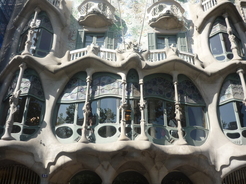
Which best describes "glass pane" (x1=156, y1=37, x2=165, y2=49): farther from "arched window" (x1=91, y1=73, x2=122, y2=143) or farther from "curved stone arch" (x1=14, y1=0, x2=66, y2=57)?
"curved stone arch" (x1=14, y1=0, x2=66, y2=57)

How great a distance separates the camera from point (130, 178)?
37.7 feet

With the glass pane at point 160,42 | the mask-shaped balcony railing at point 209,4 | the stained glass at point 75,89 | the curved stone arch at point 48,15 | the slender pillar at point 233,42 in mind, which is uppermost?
the mask-shaped balcony railing at point 209,4

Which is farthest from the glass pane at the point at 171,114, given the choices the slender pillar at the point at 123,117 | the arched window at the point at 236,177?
the arched window at the point at 236,177

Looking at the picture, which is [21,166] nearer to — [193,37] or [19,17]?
[19,17]

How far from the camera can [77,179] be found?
11.5 m

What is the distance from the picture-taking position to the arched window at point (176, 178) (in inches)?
458

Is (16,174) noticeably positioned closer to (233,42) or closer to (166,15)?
(166,15)

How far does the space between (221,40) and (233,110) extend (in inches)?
157

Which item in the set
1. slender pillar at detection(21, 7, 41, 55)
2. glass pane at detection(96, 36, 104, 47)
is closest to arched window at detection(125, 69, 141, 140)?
glass pane at detection(96, 36, 104, 47)

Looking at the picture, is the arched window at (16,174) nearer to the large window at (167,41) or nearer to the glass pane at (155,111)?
the glass pane at (155,111)

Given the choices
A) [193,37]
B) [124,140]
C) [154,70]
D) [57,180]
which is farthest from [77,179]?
[193,37]

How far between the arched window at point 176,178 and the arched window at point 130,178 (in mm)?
1007

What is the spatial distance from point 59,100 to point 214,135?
719 cm

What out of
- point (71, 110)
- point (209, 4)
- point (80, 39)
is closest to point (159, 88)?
point (71, 110)
